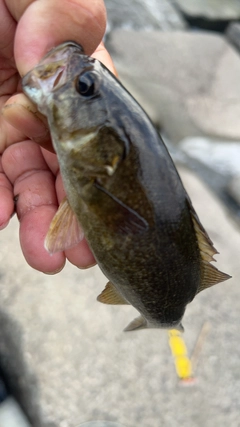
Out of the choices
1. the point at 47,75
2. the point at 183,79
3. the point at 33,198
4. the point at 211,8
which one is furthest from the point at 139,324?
the point at 211,8

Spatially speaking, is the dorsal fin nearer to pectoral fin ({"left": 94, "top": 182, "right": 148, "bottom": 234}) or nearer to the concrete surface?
pectoral fin ({"left": 94, "top": 182, "right": 148, "bottom": 234})

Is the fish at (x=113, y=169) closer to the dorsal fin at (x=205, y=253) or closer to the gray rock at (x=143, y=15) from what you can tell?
the dorsal fin at (x=205, y=253)

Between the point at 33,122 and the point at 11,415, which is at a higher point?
the point at 33,122

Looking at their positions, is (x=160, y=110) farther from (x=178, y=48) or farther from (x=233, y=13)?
(x=233, y=13)

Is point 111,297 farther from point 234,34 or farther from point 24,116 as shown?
point 234,34

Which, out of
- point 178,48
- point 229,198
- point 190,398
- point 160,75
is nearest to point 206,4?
point 178,48

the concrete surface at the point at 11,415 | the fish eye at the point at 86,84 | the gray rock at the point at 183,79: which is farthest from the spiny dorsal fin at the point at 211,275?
the gray rock at the point at 183,79

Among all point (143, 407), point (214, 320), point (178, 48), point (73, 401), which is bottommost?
point (178, 48)
